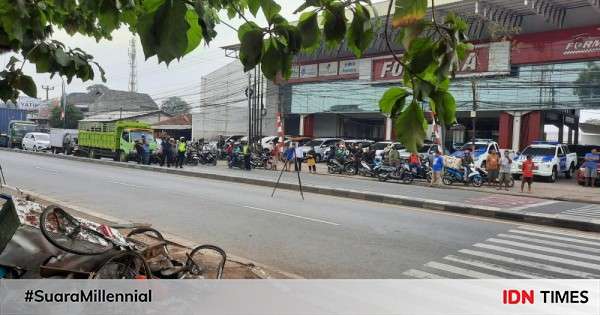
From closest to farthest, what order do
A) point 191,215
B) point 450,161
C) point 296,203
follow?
point 191,215, point 296,203, point 450,161

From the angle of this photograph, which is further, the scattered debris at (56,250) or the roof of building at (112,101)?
the roof of building at (112,101)

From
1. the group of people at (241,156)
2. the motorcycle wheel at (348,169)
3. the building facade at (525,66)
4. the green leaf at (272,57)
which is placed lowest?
the motorcycle wheel at (348,169)

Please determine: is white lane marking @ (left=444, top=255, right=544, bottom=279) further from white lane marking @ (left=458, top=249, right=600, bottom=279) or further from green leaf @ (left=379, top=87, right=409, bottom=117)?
green leaf @ (left=379, top=87, right=409, bottom=117)

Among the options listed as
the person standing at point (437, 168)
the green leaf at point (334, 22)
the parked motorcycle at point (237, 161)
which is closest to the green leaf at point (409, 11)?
the green leaf at point (334, 22)

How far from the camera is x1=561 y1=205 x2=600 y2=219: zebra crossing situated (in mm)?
11719

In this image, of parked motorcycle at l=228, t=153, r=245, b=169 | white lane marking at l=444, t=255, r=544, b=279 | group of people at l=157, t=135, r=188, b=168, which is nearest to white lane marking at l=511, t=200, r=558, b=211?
white lane marking at l=444, t=255, r=544, b=279

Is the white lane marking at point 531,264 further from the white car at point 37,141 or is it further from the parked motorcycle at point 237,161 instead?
the white car at point 37,141

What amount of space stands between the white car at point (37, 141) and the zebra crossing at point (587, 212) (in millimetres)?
33536

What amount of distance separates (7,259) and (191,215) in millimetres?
6443

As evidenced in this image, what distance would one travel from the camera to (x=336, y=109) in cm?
3766

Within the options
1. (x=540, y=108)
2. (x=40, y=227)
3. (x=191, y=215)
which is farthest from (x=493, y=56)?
(x=40, y=227)

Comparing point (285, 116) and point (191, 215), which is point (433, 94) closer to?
point (191, 215)

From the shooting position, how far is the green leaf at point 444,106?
178 cm

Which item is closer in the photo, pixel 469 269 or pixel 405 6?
pixel 405 6
